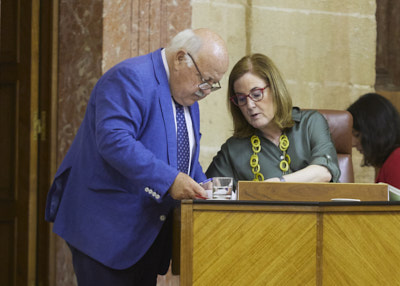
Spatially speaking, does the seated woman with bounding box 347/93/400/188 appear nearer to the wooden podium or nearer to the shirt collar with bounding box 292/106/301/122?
the shirt collar with bounding box 292/106/301/122

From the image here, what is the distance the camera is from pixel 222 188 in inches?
87.2

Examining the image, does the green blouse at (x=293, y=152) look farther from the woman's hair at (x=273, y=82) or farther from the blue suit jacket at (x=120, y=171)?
the blue suit jacket at (x=120, y=171)

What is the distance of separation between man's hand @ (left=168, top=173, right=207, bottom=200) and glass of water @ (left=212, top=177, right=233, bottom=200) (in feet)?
0.40

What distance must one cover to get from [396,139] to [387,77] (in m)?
1.59

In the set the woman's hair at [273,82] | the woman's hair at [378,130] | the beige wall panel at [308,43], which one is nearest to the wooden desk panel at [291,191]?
the woman's hair at [273,82]

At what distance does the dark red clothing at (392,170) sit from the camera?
11.4 ft

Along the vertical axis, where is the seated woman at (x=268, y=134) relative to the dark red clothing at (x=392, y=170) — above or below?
above

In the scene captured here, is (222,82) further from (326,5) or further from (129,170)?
(129,170)

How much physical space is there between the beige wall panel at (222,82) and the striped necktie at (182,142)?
5.45 feet

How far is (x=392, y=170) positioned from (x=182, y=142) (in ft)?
5.32

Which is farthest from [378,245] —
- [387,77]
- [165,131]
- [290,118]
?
[387,77]

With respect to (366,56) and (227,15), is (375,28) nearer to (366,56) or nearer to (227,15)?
(366,56)

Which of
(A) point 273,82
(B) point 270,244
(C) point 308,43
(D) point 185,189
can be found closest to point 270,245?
(B) point 270,244

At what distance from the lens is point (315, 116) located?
3.02m
